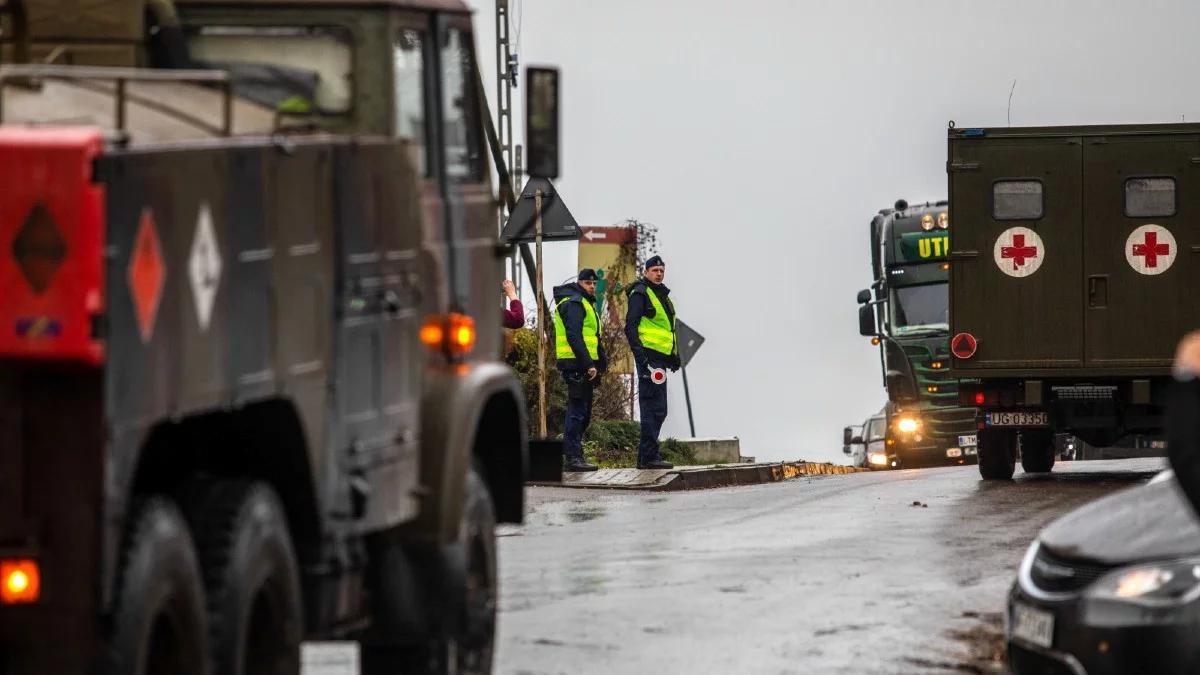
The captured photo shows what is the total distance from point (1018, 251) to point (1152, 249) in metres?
1.16

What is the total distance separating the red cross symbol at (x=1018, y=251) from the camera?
21.9m

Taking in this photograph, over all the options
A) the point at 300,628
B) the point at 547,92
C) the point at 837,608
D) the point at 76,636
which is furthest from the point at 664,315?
the point at 76,636

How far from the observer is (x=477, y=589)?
27.3 feet

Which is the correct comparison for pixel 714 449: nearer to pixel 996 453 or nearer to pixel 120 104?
pixel 996 453

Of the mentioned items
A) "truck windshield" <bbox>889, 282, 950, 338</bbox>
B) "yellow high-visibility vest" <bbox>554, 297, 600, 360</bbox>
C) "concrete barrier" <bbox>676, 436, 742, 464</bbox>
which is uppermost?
"yellow high-visibility vest" <bbox>554, 297, 600, 360</bbox>

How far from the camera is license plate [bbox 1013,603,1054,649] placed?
791cm

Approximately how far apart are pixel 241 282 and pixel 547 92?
2814mm

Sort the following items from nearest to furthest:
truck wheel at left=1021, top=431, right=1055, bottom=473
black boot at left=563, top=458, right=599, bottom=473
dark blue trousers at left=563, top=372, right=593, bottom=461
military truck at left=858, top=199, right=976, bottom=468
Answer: dark blue trousers at left=563, top=372, right=593, bottom=461
black boot at left=563, top=458, right=599, bottom=473
truck wheel at left=1021, top=431, right=1055, bottom=473
military truck at left=858, top=199, right=976, bottom=468

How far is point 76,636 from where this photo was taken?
5254mm

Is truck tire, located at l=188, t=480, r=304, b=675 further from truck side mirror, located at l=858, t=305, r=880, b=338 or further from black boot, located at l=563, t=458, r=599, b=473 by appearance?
truck side mirror, located at l=858, t=305, r=880, b=338

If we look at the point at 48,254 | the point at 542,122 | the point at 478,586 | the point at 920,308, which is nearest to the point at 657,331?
the point at 920,308

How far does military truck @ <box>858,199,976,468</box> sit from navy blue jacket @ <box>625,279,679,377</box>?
11.1 m

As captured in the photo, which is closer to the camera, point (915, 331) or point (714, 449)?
point (714, 449)

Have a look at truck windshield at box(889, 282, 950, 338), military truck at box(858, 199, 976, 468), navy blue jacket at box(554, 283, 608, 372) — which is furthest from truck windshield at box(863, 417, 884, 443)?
navy blue jacket at box(554, 283, 608, 372)
